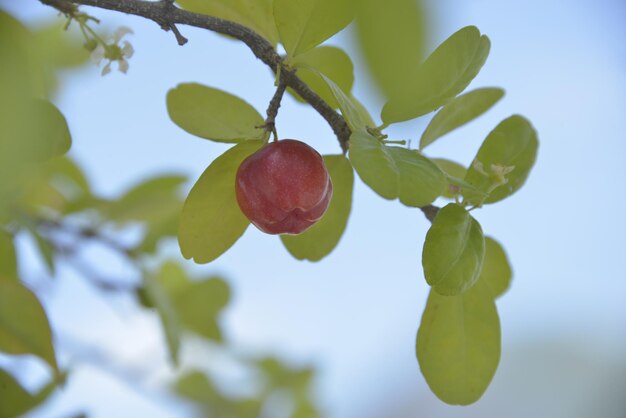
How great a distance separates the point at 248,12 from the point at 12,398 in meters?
0.53

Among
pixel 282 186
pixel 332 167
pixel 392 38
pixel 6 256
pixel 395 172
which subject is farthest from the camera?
pixel 6 256

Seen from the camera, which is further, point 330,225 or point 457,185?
point 330,225

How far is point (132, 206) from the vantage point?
129cm

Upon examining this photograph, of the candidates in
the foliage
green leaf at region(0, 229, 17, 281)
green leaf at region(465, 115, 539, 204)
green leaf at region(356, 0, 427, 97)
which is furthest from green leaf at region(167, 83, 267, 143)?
green leaf at region(356, 0, 427, 97)

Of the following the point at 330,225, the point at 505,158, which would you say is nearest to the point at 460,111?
the point at 505,158

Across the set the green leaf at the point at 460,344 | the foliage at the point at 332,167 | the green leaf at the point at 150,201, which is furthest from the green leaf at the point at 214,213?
the green leaf at the point at 150,201

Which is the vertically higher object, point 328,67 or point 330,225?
point 328,67

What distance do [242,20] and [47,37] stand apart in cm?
83

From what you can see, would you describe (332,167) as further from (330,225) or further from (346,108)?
(346,108)

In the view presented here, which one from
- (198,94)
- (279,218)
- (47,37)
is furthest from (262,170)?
(47,37)

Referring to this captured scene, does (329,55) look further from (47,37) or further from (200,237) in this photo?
(47,37)

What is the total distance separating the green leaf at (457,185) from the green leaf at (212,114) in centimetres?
19

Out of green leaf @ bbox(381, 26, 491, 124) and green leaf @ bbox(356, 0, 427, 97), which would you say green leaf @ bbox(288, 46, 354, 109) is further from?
green leaf @ bbox(356, 0, 427, 97)

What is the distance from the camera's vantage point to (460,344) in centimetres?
72
